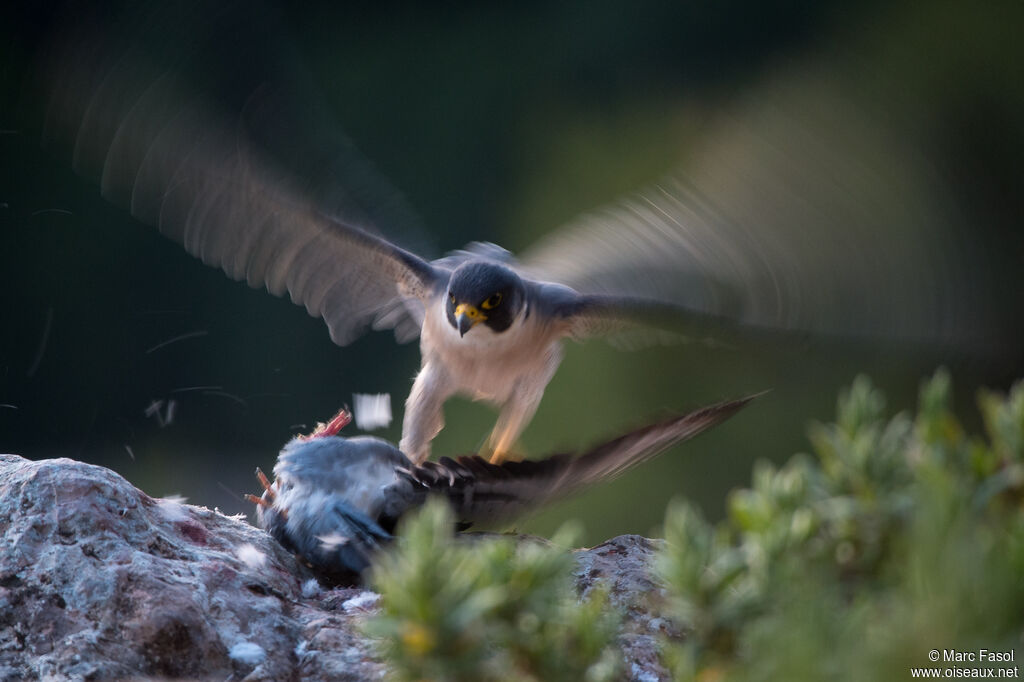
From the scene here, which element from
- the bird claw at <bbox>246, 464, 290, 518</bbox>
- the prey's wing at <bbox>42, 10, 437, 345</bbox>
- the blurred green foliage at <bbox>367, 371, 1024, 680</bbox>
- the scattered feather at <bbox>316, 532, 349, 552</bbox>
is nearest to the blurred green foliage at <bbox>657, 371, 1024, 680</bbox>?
the blurred green foliage at <bbox>367, 371, 1024, 680</bbox>

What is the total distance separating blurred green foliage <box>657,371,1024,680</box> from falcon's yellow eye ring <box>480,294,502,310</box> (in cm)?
234

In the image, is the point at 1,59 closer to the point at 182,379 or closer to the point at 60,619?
the point at 182,379

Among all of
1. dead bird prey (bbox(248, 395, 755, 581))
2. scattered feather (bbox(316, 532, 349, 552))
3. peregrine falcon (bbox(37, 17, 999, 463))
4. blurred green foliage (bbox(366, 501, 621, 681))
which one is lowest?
blurred green foliage (bbox(366, 501, 621, 681))

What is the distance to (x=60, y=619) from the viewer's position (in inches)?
48.1

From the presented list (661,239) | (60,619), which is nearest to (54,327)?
(661,239)

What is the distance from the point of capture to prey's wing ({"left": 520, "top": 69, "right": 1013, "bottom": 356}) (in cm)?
300

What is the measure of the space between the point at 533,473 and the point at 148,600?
22.7 inches

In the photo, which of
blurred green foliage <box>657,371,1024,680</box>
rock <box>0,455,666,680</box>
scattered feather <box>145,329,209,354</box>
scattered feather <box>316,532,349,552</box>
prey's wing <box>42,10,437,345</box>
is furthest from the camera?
scattered feather <box>145,329,209,354</box>

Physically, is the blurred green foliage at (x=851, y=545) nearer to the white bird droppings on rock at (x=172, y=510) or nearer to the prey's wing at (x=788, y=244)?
the white bird droppings on rock at (x=172, y=510)

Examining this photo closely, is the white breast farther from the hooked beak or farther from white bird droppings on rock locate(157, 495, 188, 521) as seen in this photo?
white bird droppings on rock locate(157, 495, 188, 521)

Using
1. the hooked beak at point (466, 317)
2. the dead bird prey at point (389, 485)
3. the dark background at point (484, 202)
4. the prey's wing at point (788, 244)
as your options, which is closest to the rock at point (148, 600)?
the dead bird prey at point (389, 485)

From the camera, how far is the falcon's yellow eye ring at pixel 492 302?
3076 millimetres

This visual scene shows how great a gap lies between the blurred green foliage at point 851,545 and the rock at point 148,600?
637 millimetres

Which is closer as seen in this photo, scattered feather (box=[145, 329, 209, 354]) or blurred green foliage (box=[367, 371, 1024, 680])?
blurred green foliage (box=[367, 371, 1024, 680])
